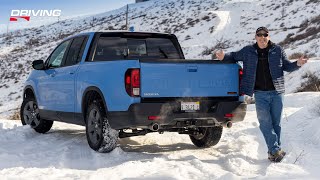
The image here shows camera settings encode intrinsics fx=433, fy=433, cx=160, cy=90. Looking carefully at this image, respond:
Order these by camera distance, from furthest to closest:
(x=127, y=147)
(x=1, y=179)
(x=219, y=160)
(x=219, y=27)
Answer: (x=219, y=27)
(x=127, y=147)
(x=219, y=160)
(x=1, y=179)

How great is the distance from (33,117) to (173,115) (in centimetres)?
427

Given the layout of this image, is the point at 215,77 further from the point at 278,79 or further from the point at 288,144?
the point at 288,144

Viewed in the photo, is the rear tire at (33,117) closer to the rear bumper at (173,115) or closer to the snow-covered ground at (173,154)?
the snow-covered ground at (173,154)

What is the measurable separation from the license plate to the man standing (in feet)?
2.27

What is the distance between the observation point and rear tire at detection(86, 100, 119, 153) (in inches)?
247

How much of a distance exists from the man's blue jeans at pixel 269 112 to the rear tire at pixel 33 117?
4842 mm

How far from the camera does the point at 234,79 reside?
20.7 ft

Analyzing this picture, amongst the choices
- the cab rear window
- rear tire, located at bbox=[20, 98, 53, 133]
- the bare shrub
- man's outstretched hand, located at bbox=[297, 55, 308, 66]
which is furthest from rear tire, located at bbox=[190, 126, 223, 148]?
the bare shrub

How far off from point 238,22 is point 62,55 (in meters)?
39.2

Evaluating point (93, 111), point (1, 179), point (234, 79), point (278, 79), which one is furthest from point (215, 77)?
point (1, 179)

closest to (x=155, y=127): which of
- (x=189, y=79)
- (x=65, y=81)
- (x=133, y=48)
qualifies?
(x=189, y=79)

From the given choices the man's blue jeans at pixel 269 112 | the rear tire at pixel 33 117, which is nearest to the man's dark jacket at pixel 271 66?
the man's blue jeans at pixel 269 112

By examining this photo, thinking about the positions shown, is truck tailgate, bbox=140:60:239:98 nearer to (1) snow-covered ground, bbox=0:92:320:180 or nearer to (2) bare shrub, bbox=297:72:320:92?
(1) snow-covered ground, bbox=0:92:320:180

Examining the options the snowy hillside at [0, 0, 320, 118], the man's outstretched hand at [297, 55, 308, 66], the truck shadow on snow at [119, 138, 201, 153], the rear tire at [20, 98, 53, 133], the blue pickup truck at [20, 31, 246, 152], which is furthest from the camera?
the snowy hillside at [0, 0, 320, 118]
